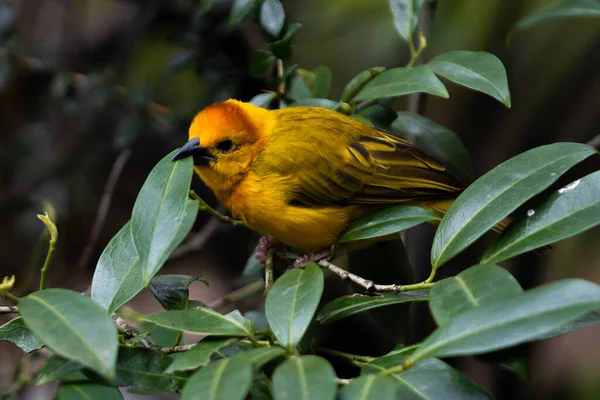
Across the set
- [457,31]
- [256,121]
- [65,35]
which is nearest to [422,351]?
[256,121]

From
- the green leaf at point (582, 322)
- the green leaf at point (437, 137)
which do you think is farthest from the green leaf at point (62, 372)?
the green leaf at point (437, 137)

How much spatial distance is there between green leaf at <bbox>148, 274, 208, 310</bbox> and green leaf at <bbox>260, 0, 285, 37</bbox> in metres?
0.86

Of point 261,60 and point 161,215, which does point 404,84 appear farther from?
point 161,215

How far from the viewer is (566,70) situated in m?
→ 3.94

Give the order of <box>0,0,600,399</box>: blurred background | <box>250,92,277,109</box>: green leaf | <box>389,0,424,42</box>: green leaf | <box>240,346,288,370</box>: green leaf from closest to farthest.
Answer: <box>240,346,288,370</box>: green leaf → <box>389,0,424,42</box>: green leaf → <box>250,92,277,109</box>: green leaf → <box>0,0,600,399</box>: blurred background

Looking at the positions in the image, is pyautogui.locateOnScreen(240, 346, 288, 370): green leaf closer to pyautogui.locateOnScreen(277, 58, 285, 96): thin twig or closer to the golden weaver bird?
the golden weaver bird

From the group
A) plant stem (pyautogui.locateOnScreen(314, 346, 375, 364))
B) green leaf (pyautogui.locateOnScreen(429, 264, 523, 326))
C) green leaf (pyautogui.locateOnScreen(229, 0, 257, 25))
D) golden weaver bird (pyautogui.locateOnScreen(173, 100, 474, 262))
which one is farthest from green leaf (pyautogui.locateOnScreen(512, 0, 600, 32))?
plant stem (pyautogui.locateOnScreen(314, 346, 375, 364))

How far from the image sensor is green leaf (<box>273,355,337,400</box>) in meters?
1.01

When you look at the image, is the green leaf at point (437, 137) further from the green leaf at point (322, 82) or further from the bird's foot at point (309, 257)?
the bird's foot at point (309, 257)

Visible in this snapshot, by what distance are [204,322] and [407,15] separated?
1.23m

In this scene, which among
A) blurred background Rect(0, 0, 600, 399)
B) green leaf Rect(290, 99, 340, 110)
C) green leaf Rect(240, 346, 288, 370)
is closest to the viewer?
green leaf Rect(240, 346, 288, 370)

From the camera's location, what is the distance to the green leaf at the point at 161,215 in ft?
4.39

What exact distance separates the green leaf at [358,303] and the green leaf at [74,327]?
601mm

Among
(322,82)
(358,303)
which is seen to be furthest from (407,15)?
(358,303)
